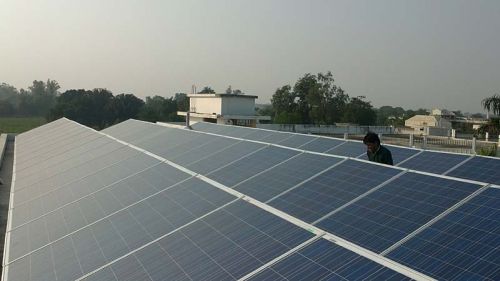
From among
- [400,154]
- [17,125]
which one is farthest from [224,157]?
[17,125]

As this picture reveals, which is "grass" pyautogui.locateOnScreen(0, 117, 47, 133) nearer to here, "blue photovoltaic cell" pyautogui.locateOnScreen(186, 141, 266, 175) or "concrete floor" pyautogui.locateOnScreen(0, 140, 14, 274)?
"concrete floor" pyautogui.locateOnScreen(0, 140, 14, 274)

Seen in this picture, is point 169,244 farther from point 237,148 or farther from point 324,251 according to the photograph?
point 237,148

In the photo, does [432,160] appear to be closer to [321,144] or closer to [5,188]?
[321,144]

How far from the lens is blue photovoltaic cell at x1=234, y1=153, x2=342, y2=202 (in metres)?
7.77

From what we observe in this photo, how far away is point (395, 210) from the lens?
592 centimetres

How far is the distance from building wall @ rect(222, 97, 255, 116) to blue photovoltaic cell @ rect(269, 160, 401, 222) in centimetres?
4621

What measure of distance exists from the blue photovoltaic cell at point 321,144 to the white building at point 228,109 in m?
34.2

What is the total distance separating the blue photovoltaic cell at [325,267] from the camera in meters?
4.37

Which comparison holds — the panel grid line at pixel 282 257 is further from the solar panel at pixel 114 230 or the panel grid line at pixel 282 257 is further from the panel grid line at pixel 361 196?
the solar panel at pixel 114 230

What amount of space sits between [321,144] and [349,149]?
6.64 ft

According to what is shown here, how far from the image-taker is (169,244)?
639cm

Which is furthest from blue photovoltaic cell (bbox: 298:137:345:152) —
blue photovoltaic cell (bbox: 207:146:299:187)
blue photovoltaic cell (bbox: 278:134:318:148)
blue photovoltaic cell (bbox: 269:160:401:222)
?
blue photovoltaic cell (bbox: 269:160:401:222)

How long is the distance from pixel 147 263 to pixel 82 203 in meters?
4.74

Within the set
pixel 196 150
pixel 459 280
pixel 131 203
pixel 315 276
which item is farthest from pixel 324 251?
pixel 196 150
